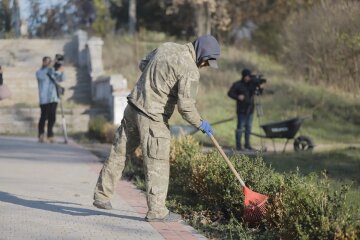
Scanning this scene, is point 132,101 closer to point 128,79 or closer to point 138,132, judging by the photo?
point 138,132

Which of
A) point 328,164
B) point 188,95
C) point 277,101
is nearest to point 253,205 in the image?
point 188,95

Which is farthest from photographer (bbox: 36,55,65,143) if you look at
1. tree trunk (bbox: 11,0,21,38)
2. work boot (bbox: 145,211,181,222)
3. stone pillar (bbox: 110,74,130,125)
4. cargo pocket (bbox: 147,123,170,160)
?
tree trunk (bbox: 11,0,21,38)

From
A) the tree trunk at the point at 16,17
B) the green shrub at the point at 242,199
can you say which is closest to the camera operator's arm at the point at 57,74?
the green shrub at the point at 242,199

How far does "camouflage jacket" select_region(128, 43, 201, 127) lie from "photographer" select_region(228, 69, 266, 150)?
802 cm

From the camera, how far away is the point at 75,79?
2373 cm

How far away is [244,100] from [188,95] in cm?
843

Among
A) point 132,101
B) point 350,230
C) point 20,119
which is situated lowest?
point 20,119

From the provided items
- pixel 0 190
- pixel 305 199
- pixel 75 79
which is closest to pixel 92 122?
pixel 75 79

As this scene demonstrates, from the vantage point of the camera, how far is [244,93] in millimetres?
15148

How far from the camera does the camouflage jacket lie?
683 centimetres

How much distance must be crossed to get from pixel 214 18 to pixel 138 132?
24.2m

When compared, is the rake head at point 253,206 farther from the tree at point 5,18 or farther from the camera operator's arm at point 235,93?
the tree at point 5,18

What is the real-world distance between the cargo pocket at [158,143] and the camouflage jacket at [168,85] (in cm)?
10

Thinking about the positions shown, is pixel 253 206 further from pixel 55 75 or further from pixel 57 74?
pixel 57 74
